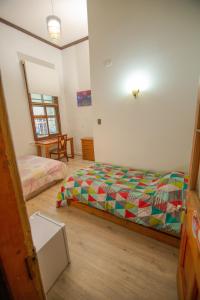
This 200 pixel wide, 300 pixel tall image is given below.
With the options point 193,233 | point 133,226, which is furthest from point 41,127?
point 193,233

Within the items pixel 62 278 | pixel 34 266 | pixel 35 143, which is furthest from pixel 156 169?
pixel 35 143

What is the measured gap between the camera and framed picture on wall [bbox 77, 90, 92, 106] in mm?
4316

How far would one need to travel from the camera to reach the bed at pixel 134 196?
1465 millimetres

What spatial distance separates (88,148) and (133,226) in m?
2.82

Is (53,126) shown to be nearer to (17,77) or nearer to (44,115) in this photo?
(44,115)

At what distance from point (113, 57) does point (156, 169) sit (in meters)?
2.23

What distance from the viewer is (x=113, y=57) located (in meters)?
2.55

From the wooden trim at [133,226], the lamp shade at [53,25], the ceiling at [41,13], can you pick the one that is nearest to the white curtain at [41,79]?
the ceiling at [41,13]

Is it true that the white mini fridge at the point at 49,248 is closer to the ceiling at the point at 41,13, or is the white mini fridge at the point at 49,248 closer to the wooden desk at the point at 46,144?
the wooden desk at the point at 46,144

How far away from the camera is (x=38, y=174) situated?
2.60m

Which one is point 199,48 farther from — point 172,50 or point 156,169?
point 156,169

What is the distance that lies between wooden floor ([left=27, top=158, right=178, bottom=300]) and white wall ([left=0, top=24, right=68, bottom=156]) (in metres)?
2.82

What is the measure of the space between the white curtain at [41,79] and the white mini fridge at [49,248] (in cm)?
361

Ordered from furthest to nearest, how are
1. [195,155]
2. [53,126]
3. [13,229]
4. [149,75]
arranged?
[53,126], [149,75], [195,155], [13,229]
